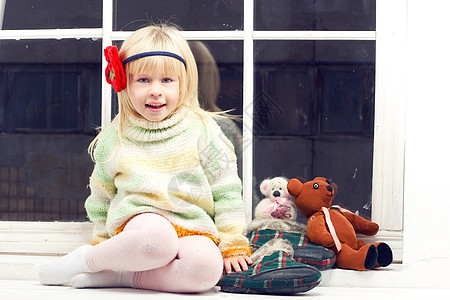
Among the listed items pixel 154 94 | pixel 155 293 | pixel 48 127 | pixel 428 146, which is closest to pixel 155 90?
pixel 154 94

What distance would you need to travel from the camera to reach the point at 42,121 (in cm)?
165

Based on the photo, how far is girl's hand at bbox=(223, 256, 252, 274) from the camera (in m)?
1.40

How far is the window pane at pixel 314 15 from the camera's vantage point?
159 cm

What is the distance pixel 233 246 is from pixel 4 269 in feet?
2.07

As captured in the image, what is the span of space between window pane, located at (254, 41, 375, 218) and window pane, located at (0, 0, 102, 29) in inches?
19.4

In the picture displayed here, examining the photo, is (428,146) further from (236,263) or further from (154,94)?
(154,94)

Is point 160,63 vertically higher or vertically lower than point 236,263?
higher

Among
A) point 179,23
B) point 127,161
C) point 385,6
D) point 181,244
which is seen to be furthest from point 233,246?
point 385,6

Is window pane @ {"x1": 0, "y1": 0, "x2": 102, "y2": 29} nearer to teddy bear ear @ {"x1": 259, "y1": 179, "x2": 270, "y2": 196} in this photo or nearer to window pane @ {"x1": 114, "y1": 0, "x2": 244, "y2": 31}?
window pane @ {"x1": 114, "y1": 0, "x2": 244, "y2": 31}

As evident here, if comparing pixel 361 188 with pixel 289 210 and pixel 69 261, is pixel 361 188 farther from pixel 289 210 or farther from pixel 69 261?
pixel 69 261

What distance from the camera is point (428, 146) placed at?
1.49 meters

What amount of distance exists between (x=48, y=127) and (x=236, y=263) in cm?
69

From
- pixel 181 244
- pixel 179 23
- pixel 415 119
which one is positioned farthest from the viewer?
pixel 179 23

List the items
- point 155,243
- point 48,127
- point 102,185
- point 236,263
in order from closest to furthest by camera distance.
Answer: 1. point 155,243
2. point 236,263
3. point 102,185
4. point 48,127
